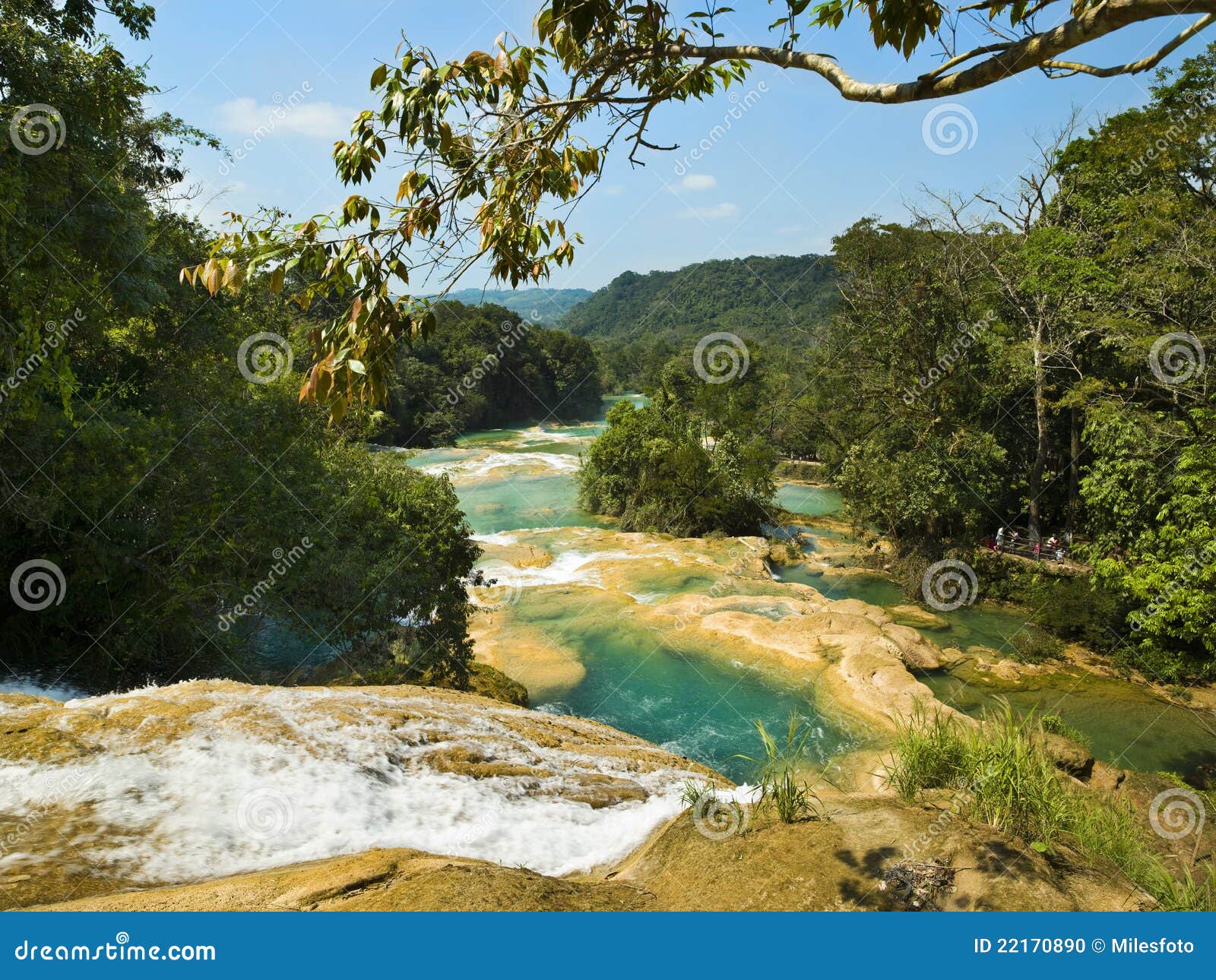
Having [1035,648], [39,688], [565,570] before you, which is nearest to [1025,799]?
[39,688]

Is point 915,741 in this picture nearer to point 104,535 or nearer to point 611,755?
point 611,755

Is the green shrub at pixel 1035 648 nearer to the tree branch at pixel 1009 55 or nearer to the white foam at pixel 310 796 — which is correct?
the white foam at pixel 310 796

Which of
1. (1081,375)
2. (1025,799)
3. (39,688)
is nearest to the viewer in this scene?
(1025,799)

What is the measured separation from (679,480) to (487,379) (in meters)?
33.6

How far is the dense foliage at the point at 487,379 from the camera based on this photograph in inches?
1747

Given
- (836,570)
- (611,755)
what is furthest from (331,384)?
(836,570)

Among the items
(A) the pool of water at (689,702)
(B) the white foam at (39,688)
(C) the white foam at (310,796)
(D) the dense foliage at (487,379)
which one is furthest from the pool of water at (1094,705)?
(D) the dense foliage at (487,379)

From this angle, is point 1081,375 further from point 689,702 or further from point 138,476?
point 138,476

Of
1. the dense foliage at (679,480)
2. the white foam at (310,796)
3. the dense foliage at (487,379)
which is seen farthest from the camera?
the dense foliage at (487,379)

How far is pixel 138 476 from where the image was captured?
8.07 m

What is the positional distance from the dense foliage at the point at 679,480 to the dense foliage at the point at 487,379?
50.1 feet

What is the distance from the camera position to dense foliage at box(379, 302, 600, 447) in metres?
44.4

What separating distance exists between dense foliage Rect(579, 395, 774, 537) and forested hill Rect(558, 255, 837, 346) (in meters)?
59.5

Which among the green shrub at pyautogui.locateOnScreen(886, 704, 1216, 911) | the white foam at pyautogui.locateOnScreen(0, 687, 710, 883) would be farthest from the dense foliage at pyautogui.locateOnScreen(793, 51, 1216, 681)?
the white foam at pyautogui.locateOnScreen(0, 687, 710, 883)
